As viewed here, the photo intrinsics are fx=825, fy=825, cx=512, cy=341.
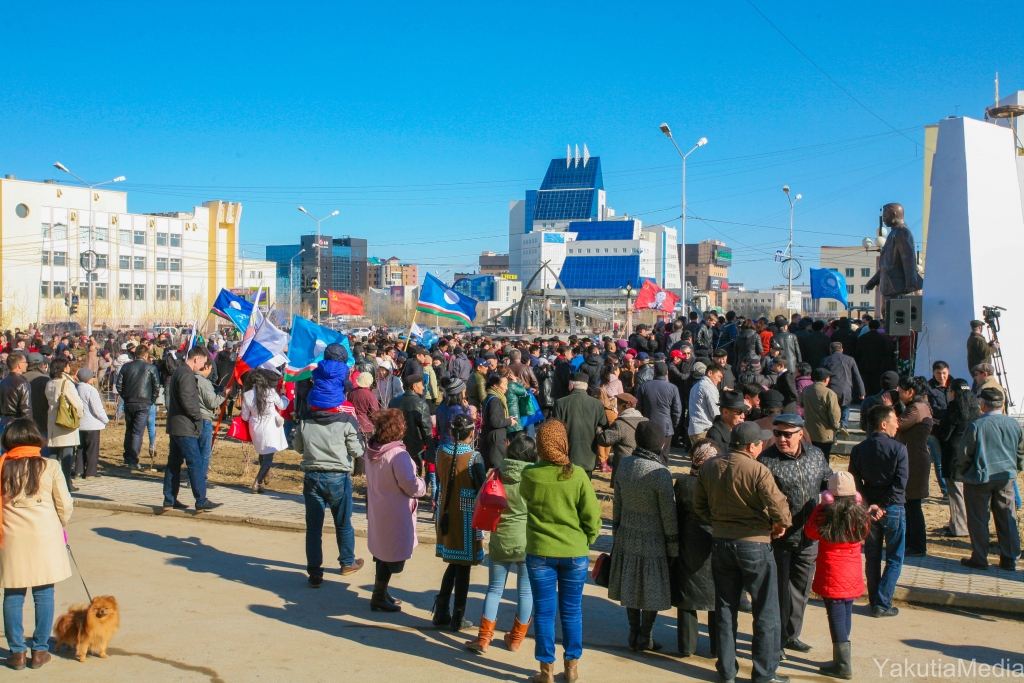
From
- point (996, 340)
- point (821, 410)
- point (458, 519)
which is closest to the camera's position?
point (458, 519)

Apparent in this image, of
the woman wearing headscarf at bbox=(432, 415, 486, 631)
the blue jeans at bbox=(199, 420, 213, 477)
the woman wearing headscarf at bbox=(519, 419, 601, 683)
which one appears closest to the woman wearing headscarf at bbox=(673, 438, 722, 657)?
the woman wearing headscarf at bbox=(519, 419, 601, 683)

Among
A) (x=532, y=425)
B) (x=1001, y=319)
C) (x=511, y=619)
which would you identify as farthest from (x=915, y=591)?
(x=1001, y=319)

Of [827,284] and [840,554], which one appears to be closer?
[840,554]

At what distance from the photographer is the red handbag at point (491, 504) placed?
5805 mm

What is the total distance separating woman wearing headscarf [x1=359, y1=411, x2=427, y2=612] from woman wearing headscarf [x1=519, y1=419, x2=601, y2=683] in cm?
138

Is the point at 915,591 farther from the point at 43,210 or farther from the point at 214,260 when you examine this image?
the point at 214,260

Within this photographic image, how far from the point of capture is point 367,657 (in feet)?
18.7

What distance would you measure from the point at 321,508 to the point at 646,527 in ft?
10.4

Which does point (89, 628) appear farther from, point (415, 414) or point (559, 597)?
point (415, 414)

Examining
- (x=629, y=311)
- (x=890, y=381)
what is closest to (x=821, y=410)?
(x=890, y=381)

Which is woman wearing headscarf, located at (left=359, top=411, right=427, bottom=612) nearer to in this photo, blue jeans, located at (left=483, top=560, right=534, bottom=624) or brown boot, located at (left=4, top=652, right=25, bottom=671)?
blue jeans, located at (left=483, top=560, right=534, bottom=624)

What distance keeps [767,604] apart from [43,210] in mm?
79734

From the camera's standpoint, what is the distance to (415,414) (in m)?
9.31

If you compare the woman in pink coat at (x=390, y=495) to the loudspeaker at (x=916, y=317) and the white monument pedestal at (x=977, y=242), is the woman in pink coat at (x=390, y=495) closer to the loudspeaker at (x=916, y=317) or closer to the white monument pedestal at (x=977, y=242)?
the white monument pedestal at (x=977, y=242)
